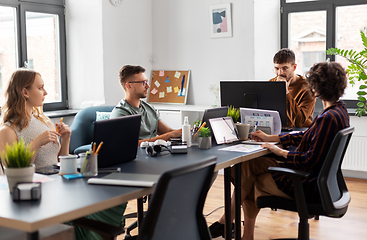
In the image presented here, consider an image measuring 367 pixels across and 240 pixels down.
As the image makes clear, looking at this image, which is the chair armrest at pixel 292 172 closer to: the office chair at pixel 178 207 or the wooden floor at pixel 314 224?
the office chair at pixel 178 207

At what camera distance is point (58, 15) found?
17.6ft

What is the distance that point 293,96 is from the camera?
11.5ft

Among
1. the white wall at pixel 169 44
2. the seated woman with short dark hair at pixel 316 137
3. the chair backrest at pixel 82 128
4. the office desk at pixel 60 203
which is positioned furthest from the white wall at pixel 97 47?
the office desk at pixel 60 203

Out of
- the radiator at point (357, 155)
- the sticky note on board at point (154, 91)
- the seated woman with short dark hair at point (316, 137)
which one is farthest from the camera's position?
the sticky note on board at point (154, 91)

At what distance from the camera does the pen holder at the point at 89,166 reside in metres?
1.94

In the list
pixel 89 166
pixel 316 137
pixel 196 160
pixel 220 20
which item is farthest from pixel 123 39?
pixel 89 166

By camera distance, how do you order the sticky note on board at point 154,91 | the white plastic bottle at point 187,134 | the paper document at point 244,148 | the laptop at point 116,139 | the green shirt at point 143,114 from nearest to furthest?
the laptop at point 116,139 → the paper document at point 244,148 → the white plastic bottle at point 187,134 → the green shirt at point 143,114 → the sticky note on board at point 154,91

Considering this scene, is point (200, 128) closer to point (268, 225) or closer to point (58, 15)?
point (268, 225)

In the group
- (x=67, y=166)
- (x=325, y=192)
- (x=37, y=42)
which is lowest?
(x=325, y=192)

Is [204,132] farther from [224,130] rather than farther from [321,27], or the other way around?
[321,27]

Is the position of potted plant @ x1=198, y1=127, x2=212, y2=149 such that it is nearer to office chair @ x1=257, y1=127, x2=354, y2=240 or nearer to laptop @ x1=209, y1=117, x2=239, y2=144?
laptop @ x1=209, y1=117, x2=239, y2=144

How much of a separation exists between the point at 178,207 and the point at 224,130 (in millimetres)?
1375

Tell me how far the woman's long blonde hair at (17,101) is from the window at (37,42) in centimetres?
257

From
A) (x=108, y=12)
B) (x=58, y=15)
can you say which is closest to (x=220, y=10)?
(x=108, y=12)
